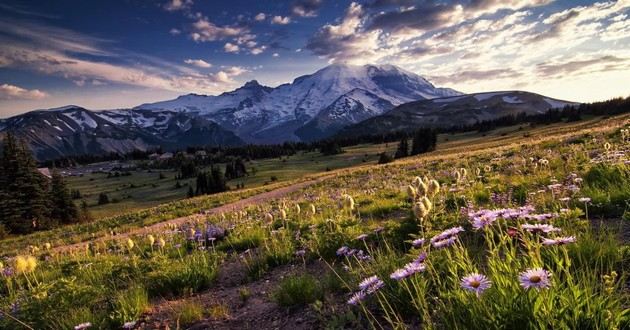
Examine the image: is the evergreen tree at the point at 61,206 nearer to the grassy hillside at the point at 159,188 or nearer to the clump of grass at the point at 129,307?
the grassy hillside at the point at 159,188

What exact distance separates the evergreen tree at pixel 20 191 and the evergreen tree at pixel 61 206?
4.85 meters

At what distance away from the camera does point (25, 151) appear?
70.3m

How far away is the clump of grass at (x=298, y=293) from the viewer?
5307mm

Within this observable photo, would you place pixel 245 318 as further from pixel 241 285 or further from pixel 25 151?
pixel 25 151

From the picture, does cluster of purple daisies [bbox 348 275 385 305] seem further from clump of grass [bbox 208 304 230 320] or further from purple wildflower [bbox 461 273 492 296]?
clump of grass [bbox 208 304 230 320]

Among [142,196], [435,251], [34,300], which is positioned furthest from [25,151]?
[435,251]

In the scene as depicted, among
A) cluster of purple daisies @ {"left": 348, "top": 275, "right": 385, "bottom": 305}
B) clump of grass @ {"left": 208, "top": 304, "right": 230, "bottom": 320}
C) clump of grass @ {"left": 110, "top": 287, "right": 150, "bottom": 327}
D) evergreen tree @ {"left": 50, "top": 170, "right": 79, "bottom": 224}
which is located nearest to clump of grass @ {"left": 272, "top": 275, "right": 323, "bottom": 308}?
Answer: clump of grass @ {"left": 208, "top": 304, "right": 230, "bottom": 320}

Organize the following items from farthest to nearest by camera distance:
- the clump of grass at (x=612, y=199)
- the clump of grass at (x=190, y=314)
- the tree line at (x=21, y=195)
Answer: the tree line at (x=21, y=195) → the clump of grass at (x=612, y=199) → the clump of grass at (x=190, y=314)

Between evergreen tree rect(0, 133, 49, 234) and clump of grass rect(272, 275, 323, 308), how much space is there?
76873 mm

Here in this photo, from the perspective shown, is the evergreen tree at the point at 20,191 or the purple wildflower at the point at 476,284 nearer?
the purple wildflower at the point at 476,284

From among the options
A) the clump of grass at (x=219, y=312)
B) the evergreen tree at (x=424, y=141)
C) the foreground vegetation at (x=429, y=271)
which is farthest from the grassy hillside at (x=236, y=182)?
the clump of grass at (x=219, y=312)

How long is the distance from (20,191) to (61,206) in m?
10.2

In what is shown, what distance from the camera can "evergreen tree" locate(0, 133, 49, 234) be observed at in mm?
64938

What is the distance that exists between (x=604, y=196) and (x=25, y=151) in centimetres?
8635
